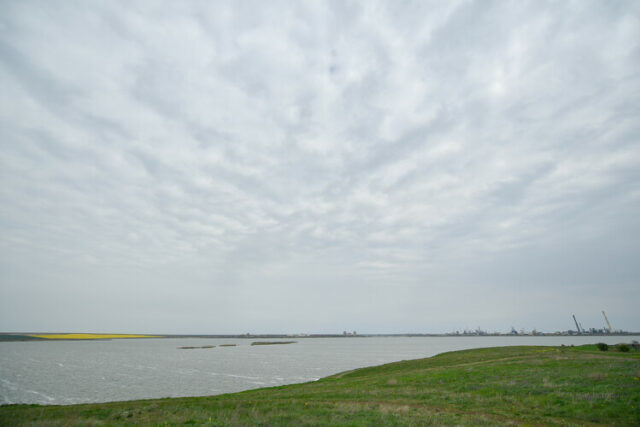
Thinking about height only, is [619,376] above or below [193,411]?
above

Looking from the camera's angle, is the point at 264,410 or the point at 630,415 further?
the point at 264,410

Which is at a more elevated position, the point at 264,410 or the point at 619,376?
the point at 619,376

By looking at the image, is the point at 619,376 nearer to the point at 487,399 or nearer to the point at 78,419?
Answer: the point at 487,399

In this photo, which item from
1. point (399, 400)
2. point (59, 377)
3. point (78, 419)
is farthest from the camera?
point (59, 377)

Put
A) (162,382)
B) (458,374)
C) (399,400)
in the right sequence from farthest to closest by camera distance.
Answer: (162,382) → (458,374) → (399,400)

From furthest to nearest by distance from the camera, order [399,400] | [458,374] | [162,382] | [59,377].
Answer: [59,377]
[162,382]
[458,374]
[399,400]

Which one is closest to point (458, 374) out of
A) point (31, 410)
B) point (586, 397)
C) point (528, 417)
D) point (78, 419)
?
point (586, 397)

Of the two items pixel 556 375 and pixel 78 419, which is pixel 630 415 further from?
pixel 78 419

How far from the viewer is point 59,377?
62844 millimetres

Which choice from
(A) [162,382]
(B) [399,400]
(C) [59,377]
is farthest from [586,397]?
(C) [59,377]

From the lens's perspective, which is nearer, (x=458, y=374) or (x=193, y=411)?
(x=193, y=411)

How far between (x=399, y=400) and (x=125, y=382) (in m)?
50.4

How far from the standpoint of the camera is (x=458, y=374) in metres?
36.7

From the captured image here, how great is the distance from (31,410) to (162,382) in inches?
1090
